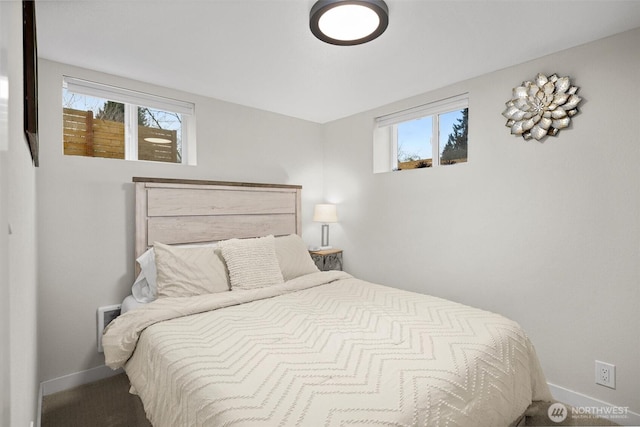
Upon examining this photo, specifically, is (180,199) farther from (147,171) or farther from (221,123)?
(221,123)

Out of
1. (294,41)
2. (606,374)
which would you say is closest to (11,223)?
(294,41)

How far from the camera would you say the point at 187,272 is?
2.36 m

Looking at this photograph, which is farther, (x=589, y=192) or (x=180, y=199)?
(x=180, y=199)

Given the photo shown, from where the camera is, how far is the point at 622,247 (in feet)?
6.66

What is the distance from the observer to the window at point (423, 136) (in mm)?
2955

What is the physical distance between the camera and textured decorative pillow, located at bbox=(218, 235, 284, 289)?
247 cm

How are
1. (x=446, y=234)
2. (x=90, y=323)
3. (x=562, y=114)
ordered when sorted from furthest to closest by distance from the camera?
(x=446, y=234)
(x=90, y=323)
(x=562, y=114)

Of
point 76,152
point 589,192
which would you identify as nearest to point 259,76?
point 76,152

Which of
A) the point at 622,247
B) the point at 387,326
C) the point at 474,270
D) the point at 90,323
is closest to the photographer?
the point at 387,326

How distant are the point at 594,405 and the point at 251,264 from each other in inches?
98.0

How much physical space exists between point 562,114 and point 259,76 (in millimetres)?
2187

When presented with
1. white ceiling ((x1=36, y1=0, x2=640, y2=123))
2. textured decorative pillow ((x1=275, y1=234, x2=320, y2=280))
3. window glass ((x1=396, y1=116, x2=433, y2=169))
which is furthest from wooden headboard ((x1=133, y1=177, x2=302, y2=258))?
window glass ((x1=396, y1=116, x2=433, y2=169))

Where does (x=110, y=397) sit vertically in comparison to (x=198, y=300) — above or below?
below

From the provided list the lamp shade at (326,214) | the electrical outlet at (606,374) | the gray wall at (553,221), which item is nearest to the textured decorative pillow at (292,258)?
the lamp shade at (326,214)
